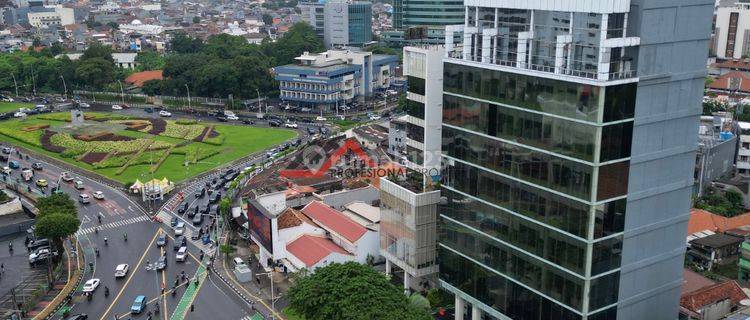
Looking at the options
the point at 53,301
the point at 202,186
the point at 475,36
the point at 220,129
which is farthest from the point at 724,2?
the point at 53,301

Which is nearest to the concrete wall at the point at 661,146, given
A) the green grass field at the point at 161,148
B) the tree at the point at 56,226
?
the tree at the point at 56,226

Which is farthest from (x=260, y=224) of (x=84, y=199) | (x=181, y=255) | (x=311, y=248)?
(x=84, y=199)

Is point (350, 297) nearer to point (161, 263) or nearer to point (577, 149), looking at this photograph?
point (577, 149)

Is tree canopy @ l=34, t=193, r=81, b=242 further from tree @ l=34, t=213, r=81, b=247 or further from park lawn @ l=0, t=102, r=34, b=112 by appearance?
park lawn @ l=0, t=102, r=34, b=112

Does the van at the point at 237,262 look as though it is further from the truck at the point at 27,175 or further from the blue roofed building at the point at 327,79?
the blue roofed building at the point at 327,79

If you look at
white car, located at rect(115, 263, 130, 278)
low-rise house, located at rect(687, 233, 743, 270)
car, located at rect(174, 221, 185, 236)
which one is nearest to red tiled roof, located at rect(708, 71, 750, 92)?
low-rise house, located at rect(687, 233, 743, 270)

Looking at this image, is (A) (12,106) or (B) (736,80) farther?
(A) (12,106)

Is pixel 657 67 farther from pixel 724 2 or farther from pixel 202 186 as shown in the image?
pixel 724 2
